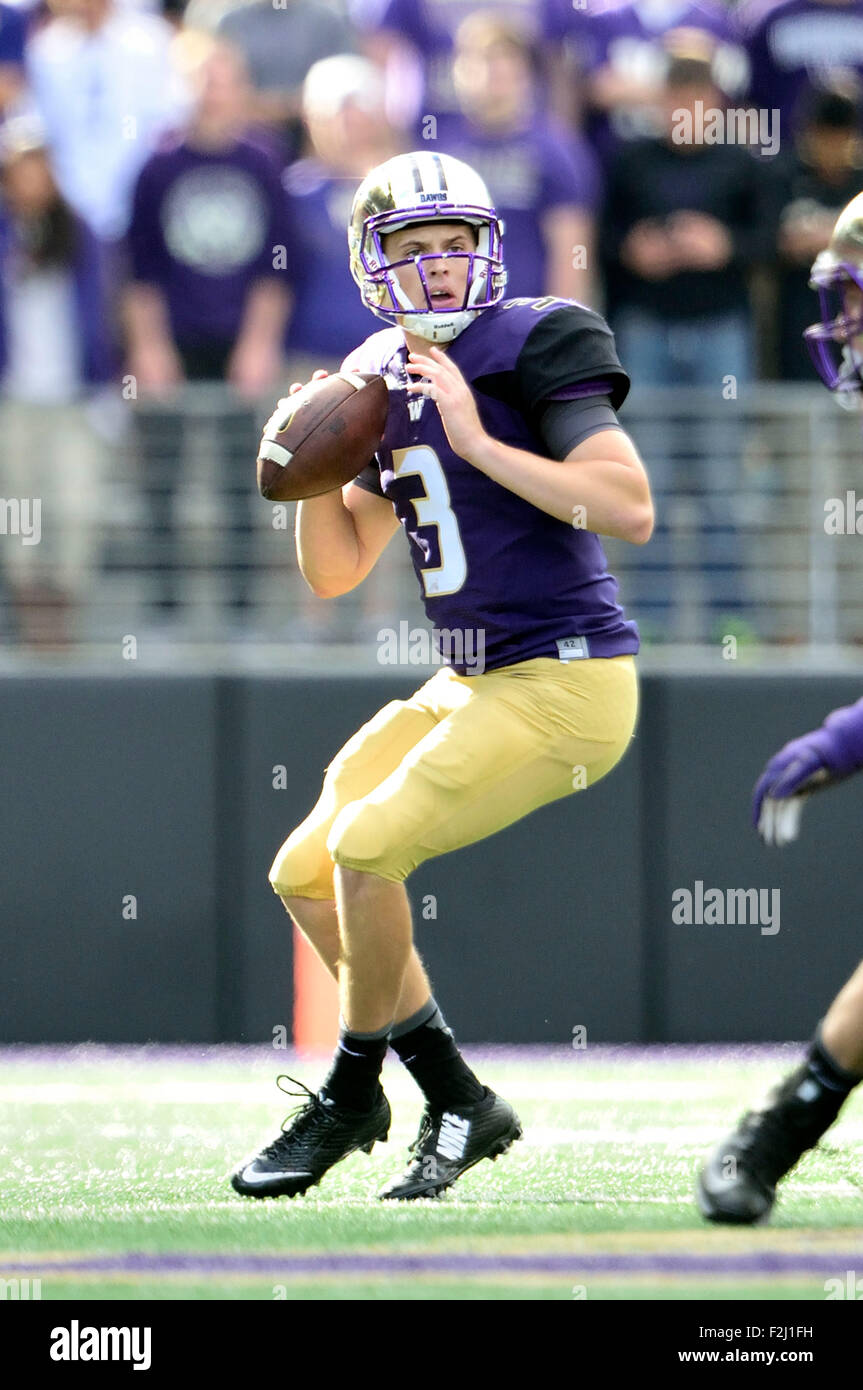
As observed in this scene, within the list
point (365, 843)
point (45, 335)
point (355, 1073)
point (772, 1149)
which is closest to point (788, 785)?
point (772, 1149)

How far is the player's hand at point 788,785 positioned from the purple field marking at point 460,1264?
647mm

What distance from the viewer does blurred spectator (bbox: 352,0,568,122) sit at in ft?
25.7

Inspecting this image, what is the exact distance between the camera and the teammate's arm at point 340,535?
14.0 feet

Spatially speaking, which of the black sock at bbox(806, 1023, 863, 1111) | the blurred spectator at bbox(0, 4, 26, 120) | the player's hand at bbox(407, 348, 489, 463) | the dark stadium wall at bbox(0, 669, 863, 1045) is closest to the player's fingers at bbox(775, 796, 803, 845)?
the black sock at bbox(806, 1023, 863, 1111)

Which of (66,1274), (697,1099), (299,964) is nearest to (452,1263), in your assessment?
(66,1274)

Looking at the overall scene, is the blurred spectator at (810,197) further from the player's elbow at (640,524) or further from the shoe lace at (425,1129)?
the shoe lace at (425,1129)

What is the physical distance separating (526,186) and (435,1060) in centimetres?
391

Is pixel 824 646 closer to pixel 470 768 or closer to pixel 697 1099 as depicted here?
pixel 697 1099

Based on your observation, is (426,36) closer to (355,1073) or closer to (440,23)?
(440,23)

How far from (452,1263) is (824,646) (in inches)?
138

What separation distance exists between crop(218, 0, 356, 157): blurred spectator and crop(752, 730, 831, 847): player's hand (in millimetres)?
5203

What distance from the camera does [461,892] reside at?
20.4ft

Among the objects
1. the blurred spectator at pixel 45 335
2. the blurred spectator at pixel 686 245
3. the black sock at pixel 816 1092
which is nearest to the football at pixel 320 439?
the black sock at pixel 816 1092

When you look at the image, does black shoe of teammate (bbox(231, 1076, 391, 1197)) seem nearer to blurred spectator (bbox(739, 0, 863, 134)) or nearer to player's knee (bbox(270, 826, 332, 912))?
player's knee (bbox(270, 826, 332, 912))
